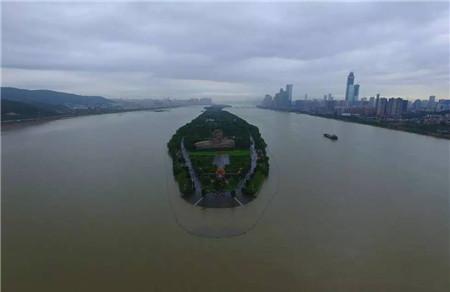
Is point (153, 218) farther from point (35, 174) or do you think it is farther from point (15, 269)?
point (35, 174)

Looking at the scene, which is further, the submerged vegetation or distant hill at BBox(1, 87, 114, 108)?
distant hill at BBox(1, 87, 114, 108)

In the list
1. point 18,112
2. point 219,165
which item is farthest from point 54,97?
point 219,165

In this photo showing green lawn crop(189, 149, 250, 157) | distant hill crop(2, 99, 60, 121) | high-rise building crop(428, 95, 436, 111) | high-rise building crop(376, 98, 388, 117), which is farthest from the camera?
high-rise building crop(428, 95, 436, 111)

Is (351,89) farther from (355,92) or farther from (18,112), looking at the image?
(18,112)

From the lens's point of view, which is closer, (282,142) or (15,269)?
(15,269)

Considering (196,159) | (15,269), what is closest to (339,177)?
(196,159)

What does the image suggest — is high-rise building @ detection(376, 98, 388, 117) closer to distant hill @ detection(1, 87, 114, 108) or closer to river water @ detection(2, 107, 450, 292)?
river water @ detection(2, 107, 450, 292)

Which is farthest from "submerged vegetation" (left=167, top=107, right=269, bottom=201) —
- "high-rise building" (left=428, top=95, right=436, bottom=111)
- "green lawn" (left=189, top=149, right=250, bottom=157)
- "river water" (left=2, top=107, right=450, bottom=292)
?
"high-rise building" (left=428, top=95, right=436, bottom=111)

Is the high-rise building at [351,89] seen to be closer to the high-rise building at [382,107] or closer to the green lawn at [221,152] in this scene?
the high-rise building at [382,107]
